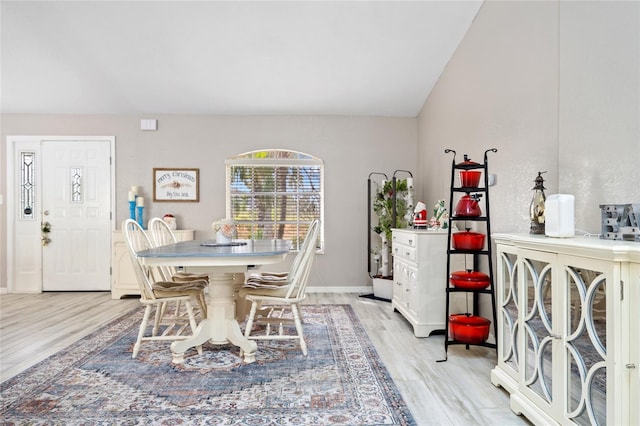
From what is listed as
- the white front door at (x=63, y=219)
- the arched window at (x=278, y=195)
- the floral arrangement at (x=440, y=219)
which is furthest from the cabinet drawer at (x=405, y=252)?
the white front door at (x=63, y=219)

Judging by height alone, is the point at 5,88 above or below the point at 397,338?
above

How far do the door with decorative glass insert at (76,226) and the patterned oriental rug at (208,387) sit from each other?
247cm

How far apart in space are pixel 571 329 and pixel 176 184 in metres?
4.87

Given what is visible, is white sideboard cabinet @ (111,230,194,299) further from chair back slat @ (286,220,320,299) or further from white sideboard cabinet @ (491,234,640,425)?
white sideboard cabinet @ (491,234,640,425)

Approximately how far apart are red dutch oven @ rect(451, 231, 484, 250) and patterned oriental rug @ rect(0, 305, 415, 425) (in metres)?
0.99

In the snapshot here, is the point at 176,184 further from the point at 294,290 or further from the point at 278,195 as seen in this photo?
the point at 294,290

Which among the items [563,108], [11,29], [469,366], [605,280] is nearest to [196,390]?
[469,366]

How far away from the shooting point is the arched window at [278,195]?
5.71 meters

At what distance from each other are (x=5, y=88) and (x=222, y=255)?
412cm

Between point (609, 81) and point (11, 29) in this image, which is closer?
point (609, 81)

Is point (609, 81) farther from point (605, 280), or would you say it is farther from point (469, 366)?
point (469, 366)

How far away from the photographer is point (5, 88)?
197 inches

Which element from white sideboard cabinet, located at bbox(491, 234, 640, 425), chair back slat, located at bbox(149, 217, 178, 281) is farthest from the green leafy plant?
white sideboard cabinet, located at bbox(491, 234, 640, 425)

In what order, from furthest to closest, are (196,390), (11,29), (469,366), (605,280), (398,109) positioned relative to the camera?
(398,109), (11,29), (469,366), (196,390), (605,280)
